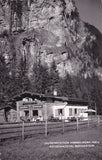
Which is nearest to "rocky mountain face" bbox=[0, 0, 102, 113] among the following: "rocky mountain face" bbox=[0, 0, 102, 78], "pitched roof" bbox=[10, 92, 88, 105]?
"rocky mountain face" bbox=[0, 0, 102, 78]

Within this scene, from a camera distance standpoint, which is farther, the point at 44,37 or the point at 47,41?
the point at 44,37

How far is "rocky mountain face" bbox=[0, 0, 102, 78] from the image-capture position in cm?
8756

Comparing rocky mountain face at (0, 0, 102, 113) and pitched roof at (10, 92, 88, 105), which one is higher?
rocky mountain face at (0, 0, 102, 113)

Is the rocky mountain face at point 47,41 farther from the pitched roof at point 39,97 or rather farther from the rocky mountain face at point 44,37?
the pitched roof at point 39,97

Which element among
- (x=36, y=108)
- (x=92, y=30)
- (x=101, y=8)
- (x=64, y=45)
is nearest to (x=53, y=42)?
(x=64, y=45)

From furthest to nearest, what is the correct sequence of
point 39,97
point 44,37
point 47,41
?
point 44,37
point 47,41
point 39,97

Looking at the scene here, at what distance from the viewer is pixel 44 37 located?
298 feet

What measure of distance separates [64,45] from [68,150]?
83.1 meters

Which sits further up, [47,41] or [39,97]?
[47,41]

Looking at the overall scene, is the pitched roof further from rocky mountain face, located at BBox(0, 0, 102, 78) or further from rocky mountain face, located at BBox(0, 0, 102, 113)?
rocky mountain face, located at BBox(0, 0, 102, 78)

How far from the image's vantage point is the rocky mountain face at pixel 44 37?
87.6 m

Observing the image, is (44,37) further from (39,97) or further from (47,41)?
(39,97)

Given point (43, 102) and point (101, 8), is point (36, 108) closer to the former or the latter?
point (43, 102)

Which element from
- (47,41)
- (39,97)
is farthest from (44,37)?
(39,97)
